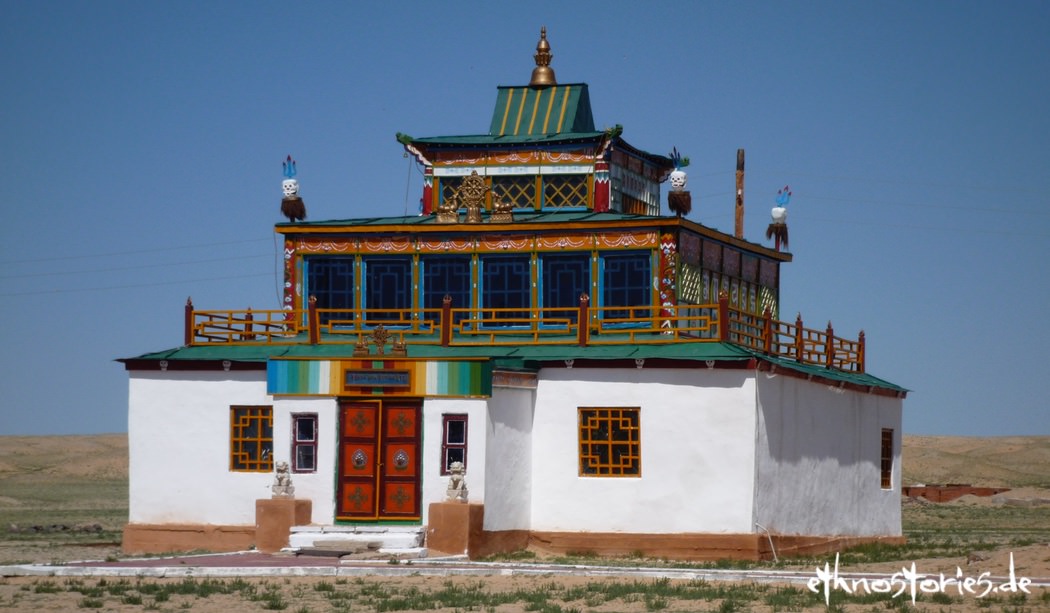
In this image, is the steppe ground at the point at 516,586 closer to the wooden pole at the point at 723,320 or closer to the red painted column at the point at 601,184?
the wooden pole at the point at 723,320

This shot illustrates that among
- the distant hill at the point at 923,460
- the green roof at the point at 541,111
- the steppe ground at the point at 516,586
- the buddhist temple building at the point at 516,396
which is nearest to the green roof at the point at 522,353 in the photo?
the buddhist temple building at the point at 516,396

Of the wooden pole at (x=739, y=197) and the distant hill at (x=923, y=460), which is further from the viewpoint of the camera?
the distant hill at (x=923, y=460)

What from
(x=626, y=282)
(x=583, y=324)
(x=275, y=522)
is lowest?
(x=275, y=522)

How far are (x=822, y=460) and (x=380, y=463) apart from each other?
1083cm

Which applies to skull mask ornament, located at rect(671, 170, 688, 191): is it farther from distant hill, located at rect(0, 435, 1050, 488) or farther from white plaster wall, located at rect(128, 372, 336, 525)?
distant hill, located at rect(0, 435, 1050, 488)

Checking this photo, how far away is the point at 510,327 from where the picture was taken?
4525 centimetres

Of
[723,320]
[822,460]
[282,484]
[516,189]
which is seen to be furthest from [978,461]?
[282,484]

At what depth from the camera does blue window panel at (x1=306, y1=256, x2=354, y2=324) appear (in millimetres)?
46938

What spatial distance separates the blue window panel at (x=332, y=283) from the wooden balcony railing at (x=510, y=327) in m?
0.18

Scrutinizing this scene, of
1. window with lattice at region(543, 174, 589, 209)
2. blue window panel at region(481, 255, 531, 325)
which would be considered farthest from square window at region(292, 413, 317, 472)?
window with lattice at region(543, 174, 589, 209)

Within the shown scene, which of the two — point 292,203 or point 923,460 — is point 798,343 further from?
point 923,460

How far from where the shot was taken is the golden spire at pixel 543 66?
5347cm

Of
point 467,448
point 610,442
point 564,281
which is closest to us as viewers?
point 467,448

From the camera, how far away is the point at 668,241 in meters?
44.4
